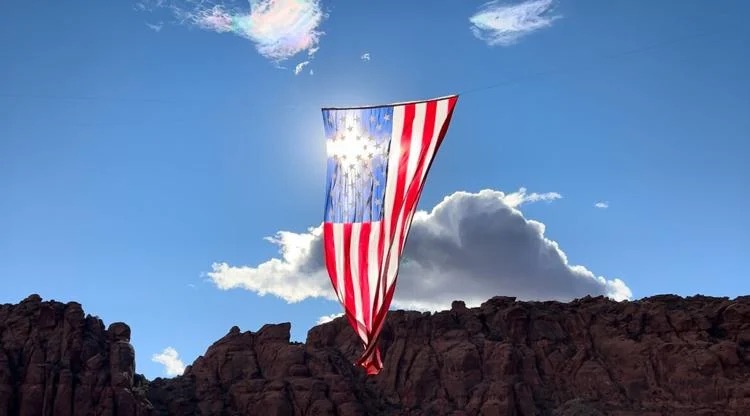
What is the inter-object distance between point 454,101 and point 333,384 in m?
75.2

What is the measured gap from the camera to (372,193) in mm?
18438

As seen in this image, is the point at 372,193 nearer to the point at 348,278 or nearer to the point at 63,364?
the point at 348,278

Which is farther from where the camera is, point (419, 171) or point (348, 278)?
point (348, 278)

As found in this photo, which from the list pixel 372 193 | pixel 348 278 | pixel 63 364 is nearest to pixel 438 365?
pixel 63 364

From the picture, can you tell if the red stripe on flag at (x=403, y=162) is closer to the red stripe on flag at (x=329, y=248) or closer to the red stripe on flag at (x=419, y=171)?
the red stripe on flag at (x=419, y=171)

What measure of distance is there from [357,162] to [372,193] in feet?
2.93

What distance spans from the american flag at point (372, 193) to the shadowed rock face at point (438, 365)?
66.9 meters

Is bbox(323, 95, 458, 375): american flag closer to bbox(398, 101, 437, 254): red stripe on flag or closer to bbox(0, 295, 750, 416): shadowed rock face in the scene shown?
bbox(398, 101, 437, 254): red stripe on flag

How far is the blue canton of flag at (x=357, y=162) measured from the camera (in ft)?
60.4

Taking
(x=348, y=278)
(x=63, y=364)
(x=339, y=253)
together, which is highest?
(x=63, y=364)

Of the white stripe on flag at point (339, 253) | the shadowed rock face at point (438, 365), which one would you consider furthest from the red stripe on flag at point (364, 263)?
the shadowed rock face at point (438, 365)

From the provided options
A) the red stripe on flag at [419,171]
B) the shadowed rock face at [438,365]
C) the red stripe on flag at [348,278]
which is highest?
the shadowed rock face at [438,365]

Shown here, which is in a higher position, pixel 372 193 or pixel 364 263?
pixel 372 193

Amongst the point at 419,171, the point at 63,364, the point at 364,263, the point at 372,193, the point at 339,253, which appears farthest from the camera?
the point at 63,364
